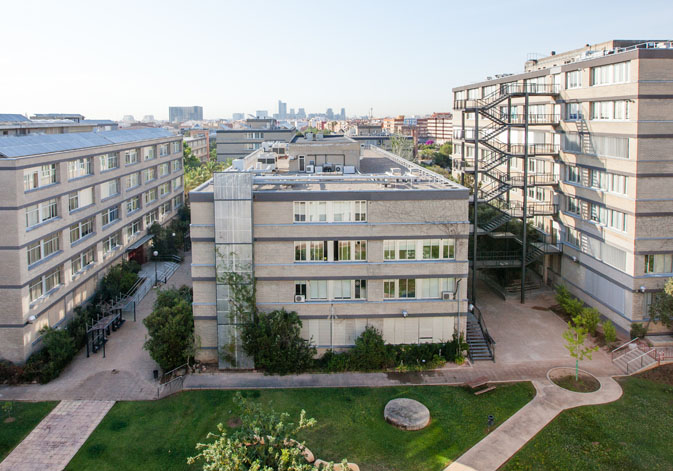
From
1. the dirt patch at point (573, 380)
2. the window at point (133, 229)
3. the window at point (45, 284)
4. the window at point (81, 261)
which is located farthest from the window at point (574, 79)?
the window at point (133, 229)

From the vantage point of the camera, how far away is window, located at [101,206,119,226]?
162ft

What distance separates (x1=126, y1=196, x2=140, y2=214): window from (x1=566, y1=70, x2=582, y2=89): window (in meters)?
41.6

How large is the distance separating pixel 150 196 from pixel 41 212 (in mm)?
26132

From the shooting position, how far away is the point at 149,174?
6344cm

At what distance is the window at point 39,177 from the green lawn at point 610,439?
32375mm

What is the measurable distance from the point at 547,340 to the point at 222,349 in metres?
21.6

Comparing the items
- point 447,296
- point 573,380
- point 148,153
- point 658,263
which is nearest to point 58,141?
point 148,153

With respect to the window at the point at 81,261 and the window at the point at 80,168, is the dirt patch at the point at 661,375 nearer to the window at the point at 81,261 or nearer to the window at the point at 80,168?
the window at the point at 81,261

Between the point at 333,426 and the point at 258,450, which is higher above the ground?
the point at 258,450

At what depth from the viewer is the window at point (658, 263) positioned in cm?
3644

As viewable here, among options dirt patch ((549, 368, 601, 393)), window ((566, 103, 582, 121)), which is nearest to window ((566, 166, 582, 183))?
window ((566, 103, 582, 121))

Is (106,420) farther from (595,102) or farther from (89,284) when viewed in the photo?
(595,102)

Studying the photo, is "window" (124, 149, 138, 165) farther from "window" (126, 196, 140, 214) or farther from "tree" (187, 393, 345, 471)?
"tree" (187, 393, 345, 471)

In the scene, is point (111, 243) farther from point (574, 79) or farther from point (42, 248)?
point (574, 79)
